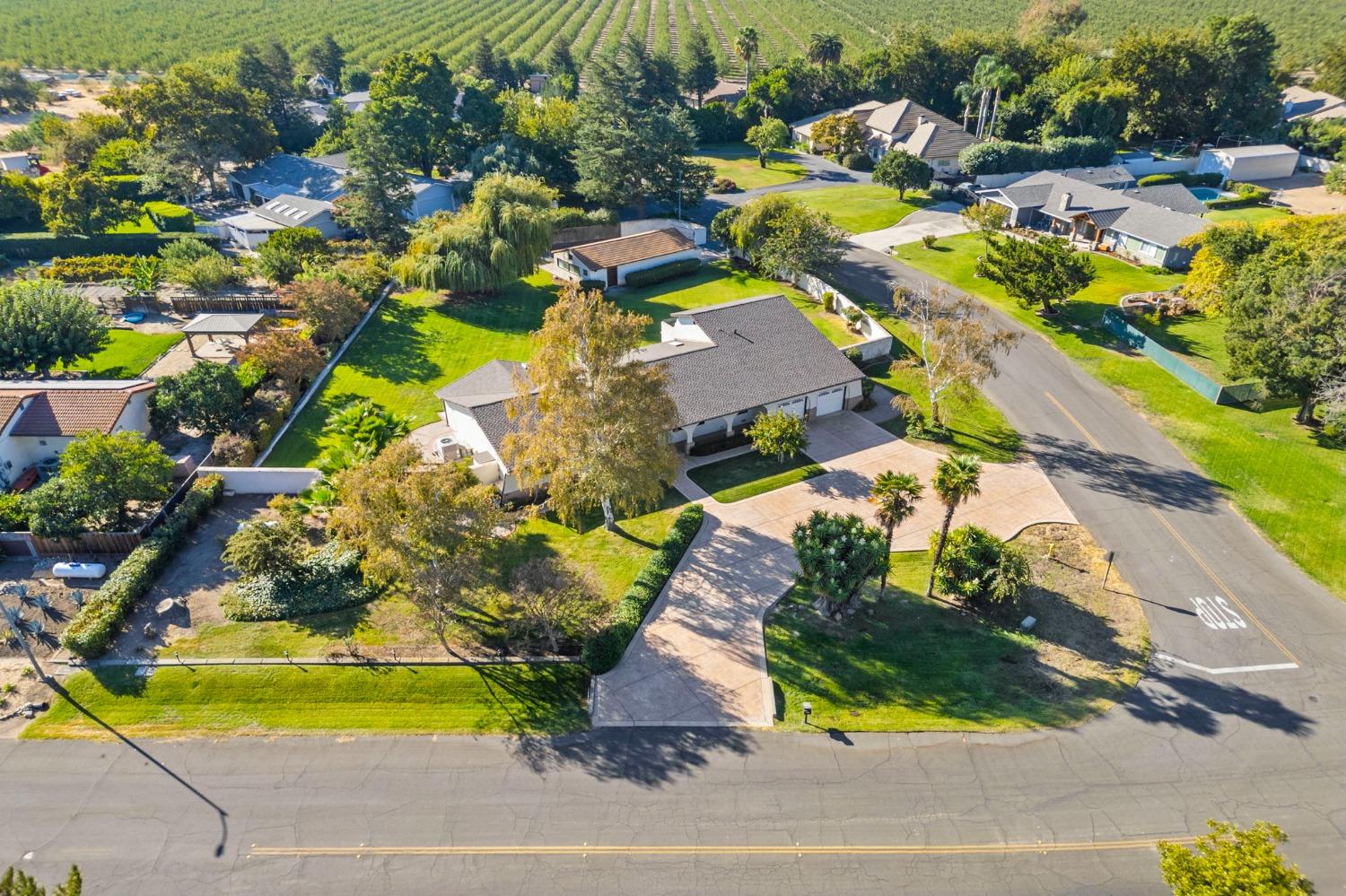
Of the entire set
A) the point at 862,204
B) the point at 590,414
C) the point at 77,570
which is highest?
the point at 862,204

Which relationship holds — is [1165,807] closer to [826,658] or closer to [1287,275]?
[826,658]

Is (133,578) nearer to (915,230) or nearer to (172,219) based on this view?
(172,219)

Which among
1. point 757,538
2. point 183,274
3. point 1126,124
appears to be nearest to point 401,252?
point 183,274

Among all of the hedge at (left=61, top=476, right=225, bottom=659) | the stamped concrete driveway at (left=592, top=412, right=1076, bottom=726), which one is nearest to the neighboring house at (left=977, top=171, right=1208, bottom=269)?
the stamped concrete driveway at (left=592, top=412, right=1076, bottom=726)

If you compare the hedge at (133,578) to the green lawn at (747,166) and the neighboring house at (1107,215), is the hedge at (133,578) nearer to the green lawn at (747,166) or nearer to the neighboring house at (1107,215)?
the green lawn at (747,166)

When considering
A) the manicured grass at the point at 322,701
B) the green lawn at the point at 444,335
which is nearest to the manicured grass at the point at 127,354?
the green lawn at the point at 444,335

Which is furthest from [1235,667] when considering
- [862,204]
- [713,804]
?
[862,204]

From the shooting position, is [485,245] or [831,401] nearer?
[831,401]
